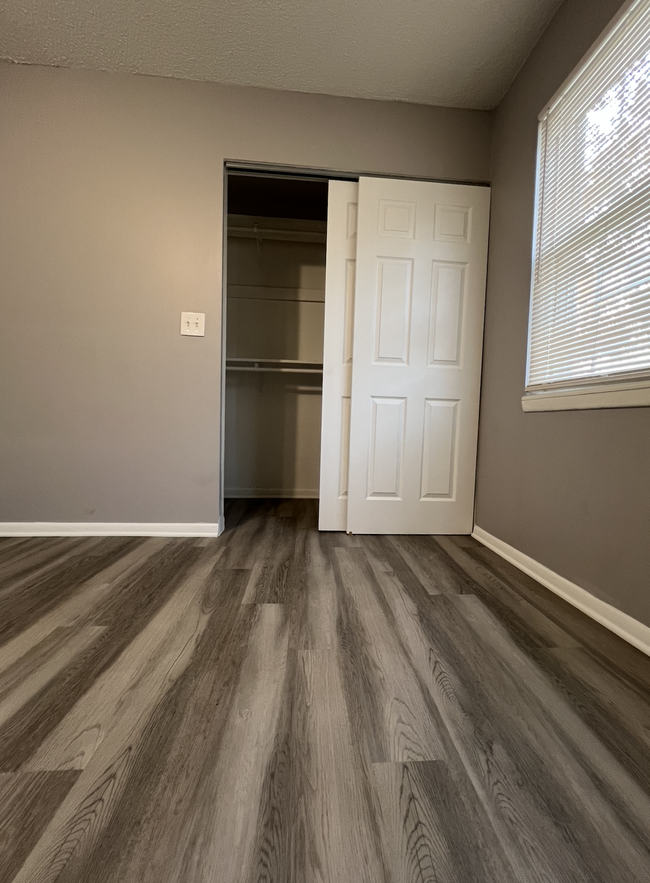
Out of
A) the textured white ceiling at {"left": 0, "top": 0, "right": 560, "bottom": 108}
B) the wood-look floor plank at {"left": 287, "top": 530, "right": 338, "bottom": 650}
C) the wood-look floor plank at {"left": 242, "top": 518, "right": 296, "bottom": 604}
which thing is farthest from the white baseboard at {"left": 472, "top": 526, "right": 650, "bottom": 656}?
the textured white ceiling at {"left": 0, "top": 0, "right": 560, "bottom": 108}

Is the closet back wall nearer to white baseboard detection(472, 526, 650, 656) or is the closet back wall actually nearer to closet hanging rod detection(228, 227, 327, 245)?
closet hanging rod detection(228, 227, 327, 245)

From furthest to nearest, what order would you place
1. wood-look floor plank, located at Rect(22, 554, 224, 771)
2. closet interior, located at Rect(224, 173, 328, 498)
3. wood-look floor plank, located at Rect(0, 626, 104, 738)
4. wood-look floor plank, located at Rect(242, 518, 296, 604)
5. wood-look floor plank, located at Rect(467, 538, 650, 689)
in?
closet interior, located at Rect(224, 173, 328, 498)
wood-look floor plank, located at Rect(242, 518, 296, 604)
wood-look floor plank, located at Rect(467, 538, 650, 689)
wood-look floor plank, located at Rect(0, 626, 104, 738)
wood-look floor plank, located at Rect(22, 554, 224, 771)

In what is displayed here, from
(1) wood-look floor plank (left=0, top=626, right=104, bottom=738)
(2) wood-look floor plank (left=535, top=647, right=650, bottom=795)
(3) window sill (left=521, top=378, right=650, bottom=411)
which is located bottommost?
(1) wood-look floor plank (left=0, top=626, right=104, bottom=738)

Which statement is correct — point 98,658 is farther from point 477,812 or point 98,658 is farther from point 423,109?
point 423,109

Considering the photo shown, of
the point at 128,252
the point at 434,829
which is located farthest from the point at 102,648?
the point at 128,252

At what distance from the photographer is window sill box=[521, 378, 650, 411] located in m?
1.29

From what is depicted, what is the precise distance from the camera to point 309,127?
2.26 m

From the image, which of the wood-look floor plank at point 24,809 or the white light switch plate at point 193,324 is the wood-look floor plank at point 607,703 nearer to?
the wood-look floor plank at point 24,809

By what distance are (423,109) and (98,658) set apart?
3.00 meters

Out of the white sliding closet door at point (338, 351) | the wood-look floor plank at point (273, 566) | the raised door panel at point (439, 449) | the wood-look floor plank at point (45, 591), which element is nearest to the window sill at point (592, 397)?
the raised door panel at point (439, 449)

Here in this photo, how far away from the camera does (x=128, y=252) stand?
2236 mm

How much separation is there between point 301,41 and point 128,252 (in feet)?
4.35

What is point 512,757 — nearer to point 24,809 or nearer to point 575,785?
point 575,785

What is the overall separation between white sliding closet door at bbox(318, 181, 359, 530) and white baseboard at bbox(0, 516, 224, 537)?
2.35ft
